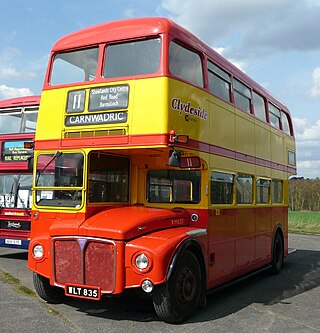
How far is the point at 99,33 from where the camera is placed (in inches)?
292

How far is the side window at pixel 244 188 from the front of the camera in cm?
914

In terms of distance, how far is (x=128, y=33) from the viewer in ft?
23.3

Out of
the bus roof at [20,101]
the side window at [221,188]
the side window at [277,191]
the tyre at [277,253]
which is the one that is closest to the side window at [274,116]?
the side window at [277,191]

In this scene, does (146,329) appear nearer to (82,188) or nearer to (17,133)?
(82,188)

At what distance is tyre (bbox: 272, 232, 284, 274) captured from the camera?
11.5 m

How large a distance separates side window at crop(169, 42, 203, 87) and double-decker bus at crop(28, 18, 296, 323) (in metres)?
0.02

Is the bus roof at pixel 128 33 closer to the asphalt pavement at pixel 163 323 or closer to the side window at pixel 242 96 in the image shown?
the side window at pixel 242 96

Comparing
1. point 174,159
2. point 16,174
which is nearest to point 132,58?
point 174,159

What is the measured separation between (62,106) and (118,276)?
9.34 feet

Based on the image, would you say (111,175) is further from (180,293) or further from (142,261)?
(180,293)

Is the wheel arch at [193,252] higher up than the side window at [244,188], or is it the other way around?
the side window at [244,188]

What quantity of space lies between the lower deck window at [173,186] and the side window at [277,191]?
451 cm

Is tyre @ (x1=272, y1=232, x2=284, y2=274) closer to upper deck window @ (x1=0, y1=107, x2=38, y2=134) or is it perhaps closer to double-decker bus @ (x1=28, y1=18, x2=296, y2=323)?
double-decker bus @ (x1=28, y1=18, x2=296, y2=323)

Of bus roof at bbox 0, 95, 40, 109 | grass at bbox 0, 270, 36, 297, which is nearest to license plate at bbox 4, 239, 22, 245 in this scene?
grass at bbox 0, 270, 36, 297
